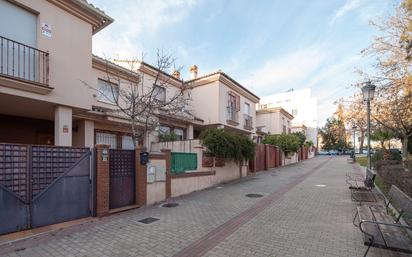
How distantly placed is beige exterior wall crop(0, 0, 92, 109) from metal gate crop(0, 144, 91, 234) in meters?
3.56

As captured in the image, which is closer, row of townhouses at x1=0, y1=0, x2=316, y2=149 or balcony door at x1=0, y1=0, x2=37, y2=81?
balcony door at x1=0, y1=0, x2=37, y2=81

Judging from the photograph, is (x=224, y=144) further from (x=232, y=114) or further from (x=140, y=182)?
(x=232, y=114)

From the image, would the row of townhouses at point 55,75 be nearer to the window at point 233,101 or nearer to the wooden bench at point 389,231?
the window at point 233,101

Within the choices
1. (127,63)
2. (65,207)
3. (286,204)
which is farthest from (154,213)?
(127,63)

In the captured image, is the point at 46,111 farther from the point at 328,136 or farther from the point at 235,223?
the point at 328,136

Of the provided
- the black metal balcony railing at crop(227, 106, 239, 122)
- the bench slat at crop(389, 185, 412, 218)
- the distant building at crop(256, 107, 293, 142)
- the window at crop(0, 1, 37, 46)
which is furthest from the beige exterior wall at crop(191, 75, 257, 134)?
the distant building at crop(256, 107, 293, 142)

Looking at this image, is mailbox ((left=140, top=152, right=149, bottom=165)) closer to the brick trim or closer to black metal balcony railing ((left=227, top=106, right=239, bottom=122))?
the brick trim

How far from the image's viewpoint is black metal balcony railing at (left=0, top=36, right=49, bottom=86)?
8.67 meters

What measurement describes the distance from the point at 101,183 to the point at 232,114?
51.2 feet

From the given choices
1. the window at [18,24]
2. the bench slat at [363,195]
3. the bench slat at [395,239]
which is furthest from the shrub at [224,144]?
the bench slat at [395,239]

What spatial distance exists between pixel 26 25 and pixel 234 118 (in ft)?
52.2

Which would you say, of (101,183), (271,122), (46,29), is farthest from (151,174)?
(271,122)

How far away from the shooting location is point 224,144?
44.0ft

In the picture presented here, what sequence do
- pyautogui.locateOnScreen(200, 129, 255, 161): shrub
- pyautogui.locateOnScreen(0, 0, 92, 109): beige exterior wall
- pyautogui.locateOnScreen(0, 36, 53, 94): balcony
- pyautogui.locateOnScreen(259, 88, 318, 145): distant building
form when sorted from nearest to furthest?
pyautogui.locateOnScreen(0, 36, 53, 94): balcony, pyautogui.locateOnScreen(0, 0, 92, 109): beige exterior wall, pyautogui.locateOnScreen(200, 129, 255, 161): shrub, pyautogui.locateOnScreen(259, 88, 318, 145): distant building
